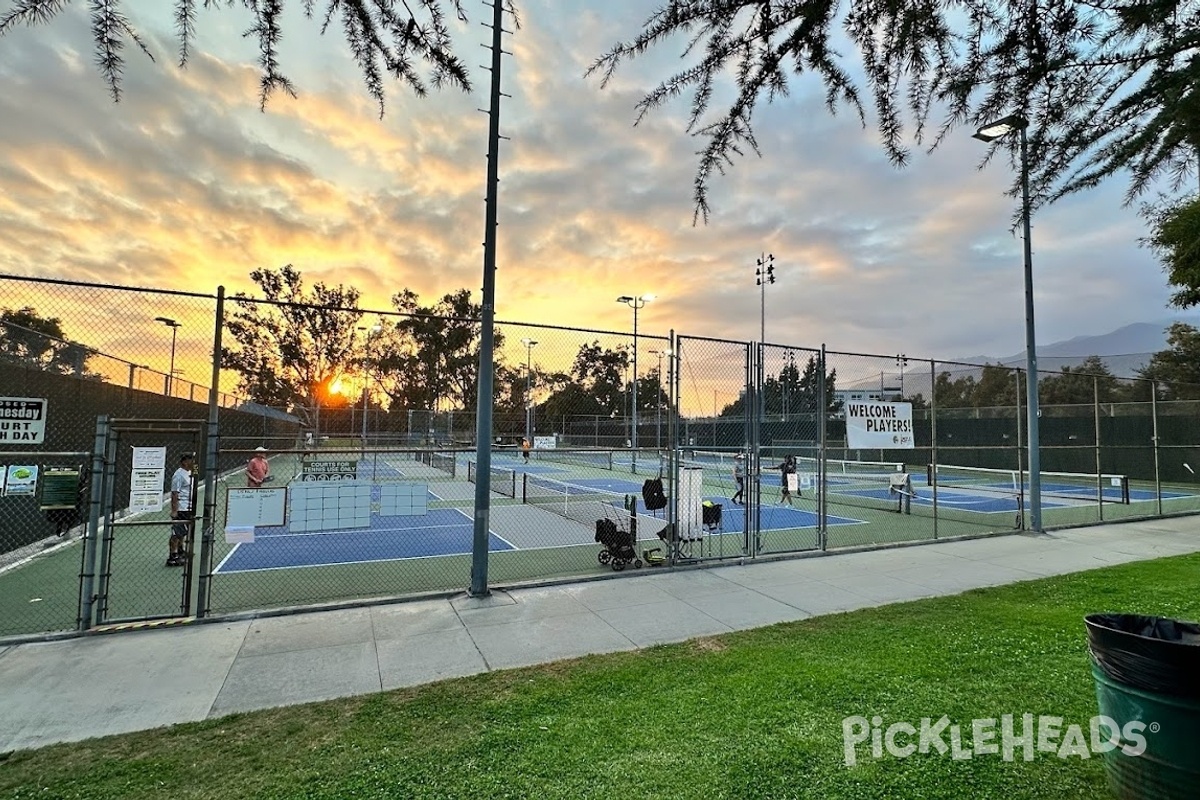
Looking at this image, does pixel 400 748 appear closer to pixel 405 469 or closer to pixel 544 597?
pixel 544 597

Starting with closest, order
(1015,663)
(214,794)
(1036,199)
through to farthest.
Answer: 1. (1036,199)
2. (214,794)
3. (1015,663)

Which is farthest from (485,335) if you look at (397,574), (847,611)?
(847,611)

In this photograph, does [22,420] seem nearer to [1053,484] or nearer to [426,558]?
[426,558]

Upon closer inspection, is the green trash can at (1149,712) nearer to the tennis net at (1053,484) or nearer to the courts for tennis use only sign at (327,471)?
the courts for tennis use only sign at (327,471)

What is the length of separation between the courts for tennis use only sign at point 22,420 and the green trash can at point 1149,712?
8.39 m

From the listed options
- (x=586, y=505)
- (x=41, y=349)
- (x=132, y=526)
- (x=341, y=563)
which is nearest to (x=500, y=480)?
(x=586, y=505)

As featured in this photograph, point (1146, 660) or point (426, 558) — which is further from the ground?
point (1146, 660)

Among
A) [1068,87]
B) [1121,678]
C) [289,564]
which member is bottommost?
[289,564]

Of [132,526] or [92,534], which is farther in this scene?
[132,526]

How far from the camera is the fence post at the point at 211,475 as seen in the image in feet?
19.5

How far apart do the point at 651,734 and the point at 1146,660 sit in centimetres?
256

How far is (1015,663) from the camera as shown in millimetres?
4820

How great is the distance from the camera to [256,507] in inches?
254

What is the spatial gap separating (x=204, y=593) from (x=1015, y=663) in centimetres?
768
